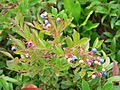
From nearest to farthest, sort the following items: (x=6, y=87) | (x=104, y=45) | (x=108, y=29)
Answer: (x=6, y=87), (x=104, y=45), (x=108, y=29)

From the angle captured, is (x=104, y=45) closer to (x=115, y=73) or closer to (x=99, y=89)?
(x=115, y=73)

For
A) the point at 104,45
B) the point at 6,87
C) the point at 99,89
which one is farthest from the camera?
the point at 104,45

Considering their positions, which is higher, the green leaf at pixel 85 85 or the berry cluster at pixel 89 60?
the berry cluster at pixel 89 60

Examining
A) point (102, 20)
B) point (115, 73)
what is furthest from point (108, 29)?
point (115, 73)

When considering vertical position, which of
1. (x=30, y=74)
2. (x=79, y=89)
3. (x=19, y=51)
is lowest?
(x=79, y=89)

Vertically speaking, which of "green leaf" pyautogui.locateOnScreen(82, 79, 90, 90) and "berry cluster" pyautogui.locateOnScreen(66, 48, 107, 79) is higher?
"berry cluster" pyautogui.locateOnScreen(66, 48, 107, 79)

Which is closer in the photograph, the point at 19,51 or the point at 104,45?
the point at 19,51

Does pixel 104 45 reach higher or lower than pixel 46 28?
lower

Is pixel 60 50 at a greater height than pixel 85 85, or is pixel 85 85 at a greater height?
pixel 60 50
